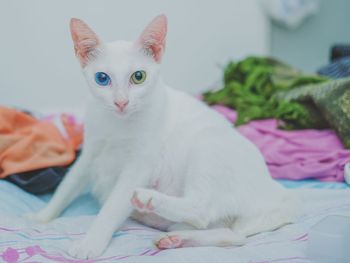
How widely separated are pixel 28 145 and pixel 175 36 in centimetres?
122

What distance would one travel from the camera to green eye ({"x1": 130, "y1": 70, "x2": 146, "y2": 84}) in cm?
103

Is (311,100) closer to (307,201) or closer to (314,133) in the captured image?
(314,133)

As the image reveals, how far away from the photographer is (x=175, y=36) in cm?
239

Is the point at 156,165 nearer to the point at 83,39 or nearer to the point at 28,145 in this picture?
the point at 83,39

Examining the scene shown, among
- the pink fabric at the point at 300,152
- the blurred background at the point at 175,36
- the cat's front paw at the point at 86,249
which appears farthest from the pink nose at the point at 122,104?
the blurred background at the point at 175,36

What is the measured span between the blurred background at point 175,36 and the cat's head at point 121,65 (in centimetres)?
112

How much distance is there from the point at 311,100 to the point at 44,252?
1080 mm

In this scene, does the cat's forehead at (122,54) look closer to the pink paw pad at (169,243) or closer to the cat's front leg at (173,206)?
the cat's front leg at (173,206)

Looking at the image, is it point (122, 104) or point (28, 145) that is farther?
point (28, 145)

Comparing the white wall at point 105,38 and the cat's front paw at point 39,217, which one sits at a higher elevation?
Answer: the white wall at point 105,38

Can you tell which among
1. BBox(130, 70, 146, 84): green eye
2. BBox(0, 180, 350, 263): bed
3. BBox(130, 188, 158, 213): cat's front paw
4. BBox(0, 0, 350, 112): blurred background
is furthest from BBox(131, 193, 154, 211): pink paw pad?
BBox(0, 0, 350, 112): blurred background

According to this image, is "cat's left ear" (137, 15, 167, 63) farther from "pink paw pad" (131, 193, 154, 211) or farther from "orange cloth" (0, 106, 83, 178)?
"orange cloth" (0, 106, 83, 178)

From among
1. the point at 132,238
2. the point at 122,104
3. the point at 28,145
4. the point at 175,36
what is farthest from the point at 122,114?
the point at 175,36

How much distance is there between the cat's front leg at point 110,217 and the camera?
1001 millimetres
